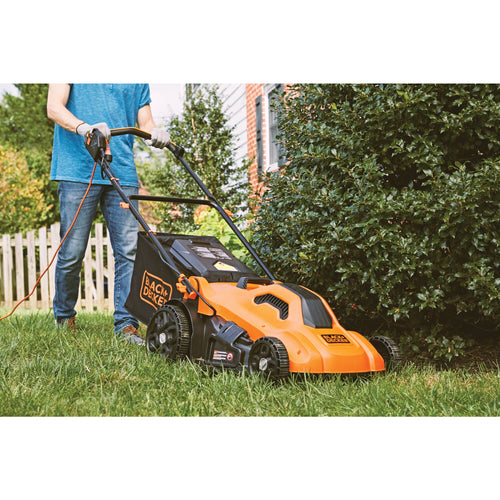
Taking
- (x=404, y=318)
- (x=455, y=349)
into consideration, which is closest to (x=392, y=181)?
(x=404, y=318)

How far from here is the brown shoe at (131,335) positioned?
361 cm

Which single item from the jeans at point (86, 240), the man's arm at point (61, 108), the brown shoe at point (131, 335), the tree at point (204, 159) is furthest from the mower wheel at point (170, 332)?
the tree at point (204, 159)

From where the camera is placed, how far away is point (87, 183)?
384cm

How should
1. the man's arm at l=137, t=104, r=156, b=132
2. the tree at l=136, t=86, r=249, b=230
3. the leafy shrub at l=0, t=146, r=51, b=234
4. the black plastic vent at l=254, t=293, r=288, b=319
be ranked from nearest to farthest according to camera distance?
the black plastic vent at l=254, t=293, r=288, b=319, the man's arm at l=137, t=104, r=156, b=132, the tree at l=136, t=86, r=249, b=230, the leafy shrub at l=0, t=146, r=51, b=234

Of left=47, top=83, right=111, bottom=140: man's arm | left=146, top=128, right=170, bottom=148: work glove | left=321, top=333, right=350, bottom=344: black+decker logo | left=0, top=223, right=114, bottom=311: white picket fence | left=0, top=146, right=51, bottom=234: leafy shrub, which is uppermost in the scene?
left=47, top=83, right=111, bottom=140: man's arm

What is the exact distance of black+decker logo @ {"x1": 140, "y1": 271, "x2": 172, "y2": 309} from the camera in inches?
132

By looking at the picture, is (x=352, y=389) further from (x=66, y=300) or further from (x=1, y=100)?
(x=1, y=100)

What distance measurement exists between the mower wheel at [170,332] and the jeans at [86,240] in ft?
2.29

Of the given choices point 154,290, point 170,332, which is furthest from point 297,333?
point 154,290

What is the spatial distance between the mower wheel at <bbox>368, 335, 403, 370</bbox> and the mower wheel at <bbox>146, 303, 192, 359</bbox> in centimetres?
98

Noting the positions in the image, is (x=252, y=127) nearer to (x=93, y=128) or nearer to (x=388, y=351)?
(x=93, y=128)

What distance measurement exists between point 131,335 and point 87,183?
1.06 meters

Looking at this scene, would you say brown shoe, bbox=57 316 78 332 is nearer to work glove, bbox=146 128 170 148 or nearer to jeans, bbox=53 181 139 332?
jeans, bbox=53 181 139 332

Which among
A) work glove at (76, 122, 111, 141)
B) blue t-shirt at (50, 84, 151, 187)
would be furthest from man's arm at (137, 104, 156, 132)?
work glove at (76, 122, 111, 141)
